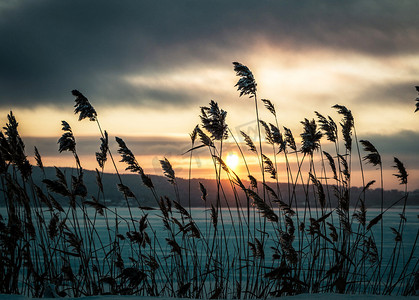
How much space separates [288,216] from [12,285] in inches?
124

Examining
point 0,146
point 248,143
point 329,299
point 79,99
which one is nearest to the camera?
point 329,299

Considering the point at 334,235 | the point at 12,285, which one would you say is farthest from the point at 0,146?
the point at 334,235

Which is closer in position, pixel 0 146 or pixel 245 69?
pixel 0 146

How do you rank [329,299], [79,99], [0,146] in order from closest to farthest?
[329,299], [0,146], [79,99]

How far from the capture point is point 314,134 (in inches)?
195

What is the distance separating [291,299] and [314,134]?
2438 millimetres

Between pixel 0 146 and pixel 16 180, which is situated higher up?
pixel 0 146

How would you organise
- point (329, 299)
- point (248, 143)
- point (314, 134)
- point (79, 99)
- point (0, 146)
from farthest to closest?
point (248, 143) < point (314, 134) < point (79, 99) < point (0, 146) < point (329, 299)

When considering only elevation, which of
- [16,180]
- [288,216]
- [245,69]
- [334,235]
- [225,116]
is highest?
[245,69]

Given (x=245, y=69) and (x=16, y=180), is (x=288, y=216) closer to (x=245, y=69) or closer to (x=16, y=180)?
(x=245, y=69)

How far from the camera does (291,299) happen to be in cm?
312

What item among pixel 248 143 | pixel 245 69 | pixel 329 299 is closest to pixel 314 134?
pixel 248 143

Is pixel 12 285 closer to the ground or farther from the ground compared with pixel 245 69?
closer to the ground

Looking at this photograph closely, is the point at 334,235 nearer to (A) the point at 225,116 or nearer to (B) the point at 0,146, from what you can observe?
(A) the point at 225,116
